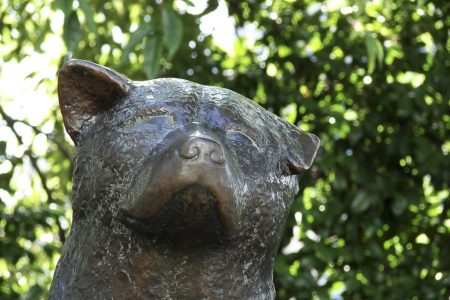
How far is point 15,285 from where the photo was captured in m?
3.76

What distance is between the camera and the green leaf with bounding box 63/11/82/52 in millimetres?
2717

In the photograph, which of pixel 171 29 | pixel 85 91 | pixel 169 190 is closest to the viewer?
pixel 169 190

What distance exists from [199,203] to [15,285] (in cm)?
229

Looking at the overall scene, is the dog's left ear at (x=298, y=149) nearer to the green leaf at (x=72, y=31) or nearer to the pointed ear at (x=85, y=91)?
the pointed ear at (x=85, y=91)

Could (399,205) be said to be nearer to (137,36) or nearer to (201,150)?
(137,36)

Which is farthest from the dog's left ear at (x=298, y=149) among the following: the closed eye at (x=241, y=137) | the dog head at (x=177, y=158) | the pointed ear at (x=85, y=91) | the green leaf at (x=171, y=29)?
the green leaf at (x=171, y=29)

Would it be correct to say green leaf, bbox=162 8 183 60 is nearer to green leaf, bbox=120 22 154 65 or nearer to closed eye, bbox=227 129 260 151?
green leaf, bbox=120 22 154 65

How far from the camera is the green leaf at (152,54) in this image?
9.14ft

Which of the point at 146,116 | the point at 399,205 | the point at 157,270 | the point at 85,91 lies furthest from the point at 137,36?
the point at 399,205

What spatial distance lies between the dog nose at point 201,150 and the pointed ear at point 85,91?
30 cm

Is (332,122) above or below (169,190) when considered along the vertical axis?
below

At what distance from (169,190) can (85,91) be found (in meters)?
0.39

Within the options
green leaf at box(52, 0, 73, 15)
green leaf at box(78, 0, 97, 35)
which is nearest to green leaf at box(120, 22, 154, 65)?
green leaf at box(78, 0, 97, 35)

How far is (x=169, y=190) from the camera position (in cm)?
167
